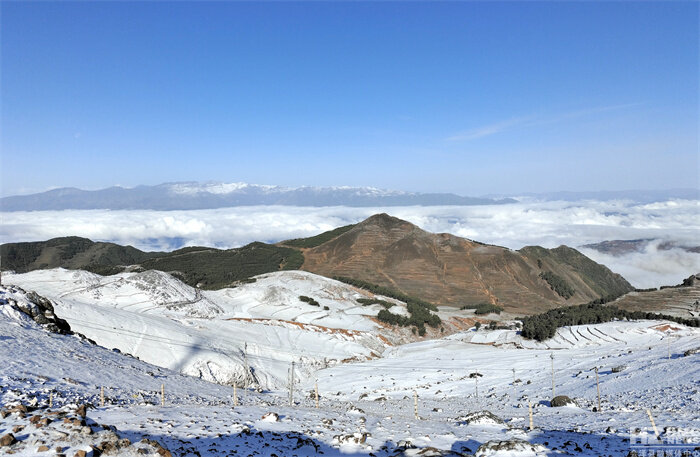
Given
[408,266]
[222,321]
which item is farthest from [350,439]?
[408,266]

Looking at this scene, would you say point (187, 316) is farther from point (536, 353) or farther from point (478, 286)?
point (478, 286)

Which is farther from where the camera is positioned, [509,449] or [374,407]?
[374,407]

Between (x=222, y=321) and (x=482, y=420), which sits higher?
(x=482, y=420)

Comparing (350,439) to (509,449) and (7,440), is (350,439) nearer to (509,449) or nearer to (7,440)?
(509,449)

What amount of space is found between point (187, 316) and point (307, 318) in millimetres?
17940

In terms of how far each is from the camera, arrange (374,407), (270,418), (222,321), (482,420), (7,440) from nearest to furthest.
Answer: (7,440) → (270,418) → (482,420) → (374,407) → (222,321)

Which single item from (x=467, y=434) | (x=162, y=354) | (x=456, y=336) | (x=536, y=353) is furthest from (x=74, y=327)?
(x=456, y=336)

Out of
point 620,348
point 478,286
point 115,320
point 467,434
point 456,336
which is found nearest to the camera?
point 467,434

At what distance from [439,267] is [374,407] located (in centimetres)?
9036

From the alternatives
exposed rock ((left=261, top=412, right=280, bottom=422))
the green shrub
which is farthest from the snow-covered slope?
the green shrub

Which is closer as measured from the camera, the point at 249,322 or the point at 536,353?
the point at 536,353

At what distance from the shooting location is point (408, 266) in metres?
115

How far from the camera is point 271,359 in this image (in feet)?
153

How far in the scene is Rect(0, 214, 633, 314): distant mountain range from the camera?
104125mm
